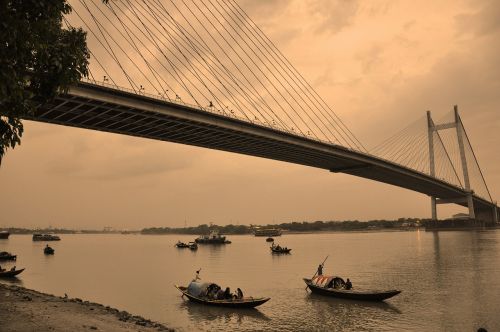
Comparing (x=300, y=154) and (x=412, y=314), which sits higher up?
(x=300, y=154)

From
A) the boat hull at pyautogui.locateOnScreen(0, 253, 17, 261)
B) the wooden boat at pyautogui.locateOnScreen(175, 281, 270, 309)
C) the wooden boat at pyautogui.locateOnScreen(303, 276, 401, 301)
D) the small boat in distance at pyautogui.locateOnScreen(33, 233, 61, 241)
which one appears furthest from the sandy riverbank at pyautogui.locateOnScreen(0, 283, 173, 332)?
the small boat in distance at pyautogui.locateOnScreen(33, 233, 61, 241)

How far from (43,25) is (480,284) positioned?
3245 cm

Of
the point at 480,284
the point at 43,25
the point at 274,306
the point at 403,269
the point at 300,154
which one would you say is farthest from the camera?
the point at 300,154

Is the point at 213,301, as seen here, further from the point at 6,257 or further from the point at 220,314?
the point at 6,257

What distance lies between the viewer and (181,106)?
37.3 meters

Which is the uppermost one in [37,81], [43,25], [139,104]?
[139,104]

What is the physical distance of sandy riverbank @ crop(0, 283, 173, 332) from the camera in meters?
15.9

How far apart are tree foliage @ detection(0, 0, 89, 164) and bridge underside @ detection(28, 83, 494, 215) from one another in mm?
19316

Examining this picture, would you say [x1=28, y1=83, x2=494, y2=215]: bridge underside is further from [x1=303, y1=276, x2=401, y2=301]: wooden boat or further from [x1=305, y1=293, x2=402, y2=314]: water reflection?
[x1=305, y1=293, x2=402, y2=314]: water reflection

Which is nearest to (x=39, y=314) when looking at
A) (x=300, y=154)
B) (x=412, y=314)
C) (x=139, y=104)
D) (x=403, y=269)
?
(x=412, y=314)

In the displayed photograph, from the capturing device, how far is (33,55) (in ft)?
30.6

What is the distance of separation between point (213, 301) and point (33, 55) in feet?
57.8

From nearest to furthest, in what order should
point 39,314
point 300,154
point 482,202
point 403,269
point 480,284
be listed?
1. point 39,314
2. point 480,284
3. point 403,269
4. point 300,154
5. point 482,202

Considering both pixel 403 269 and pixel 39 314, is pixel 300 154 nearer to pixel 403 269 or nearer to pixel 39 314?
pixel 403 269
